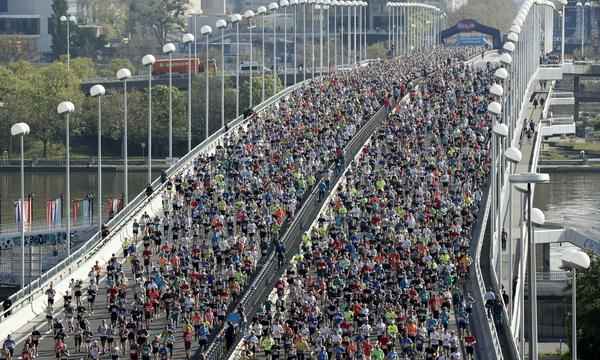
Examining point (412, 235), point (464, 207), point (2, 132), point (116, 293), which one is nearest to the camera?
point (116, 293)

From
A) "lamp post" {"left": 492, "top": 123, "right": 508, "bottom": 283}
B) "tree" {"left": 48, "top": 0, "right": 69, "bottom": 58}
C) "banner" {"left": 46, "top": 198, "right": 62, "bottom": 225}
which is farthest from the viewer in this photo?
"tree" {"left": 48, "top": 0, "right": 69, "bottom": 58}

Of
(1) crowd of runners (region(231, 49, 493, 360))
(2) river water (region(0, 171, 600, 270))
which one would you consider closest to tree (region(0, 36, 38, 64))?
(2) river water (region(0, 171, 600, 270))

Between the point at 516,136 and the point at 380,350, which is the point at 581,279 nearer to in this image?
the point at 380,350

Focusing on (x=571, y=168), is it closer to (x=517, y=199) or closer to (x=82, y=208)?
(x=82, y=208)

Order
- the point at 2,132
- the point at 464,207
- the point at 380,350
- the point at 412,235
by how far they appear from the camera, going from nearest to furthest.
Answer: the point at 380,350 < the point at 412,235 < the point at 464,207 < the point at 2,132

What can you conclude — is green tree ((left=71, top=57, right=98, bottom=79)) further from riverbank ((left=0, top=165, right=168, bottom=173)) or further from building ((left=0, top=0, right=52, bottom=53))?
building ((left=0, top=0, right=52, bottom=53))

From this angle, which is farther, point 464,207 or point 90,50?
point 90,50

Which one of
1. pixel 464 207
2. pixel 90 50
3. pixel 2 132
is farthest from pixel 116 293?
pixel 90 50
